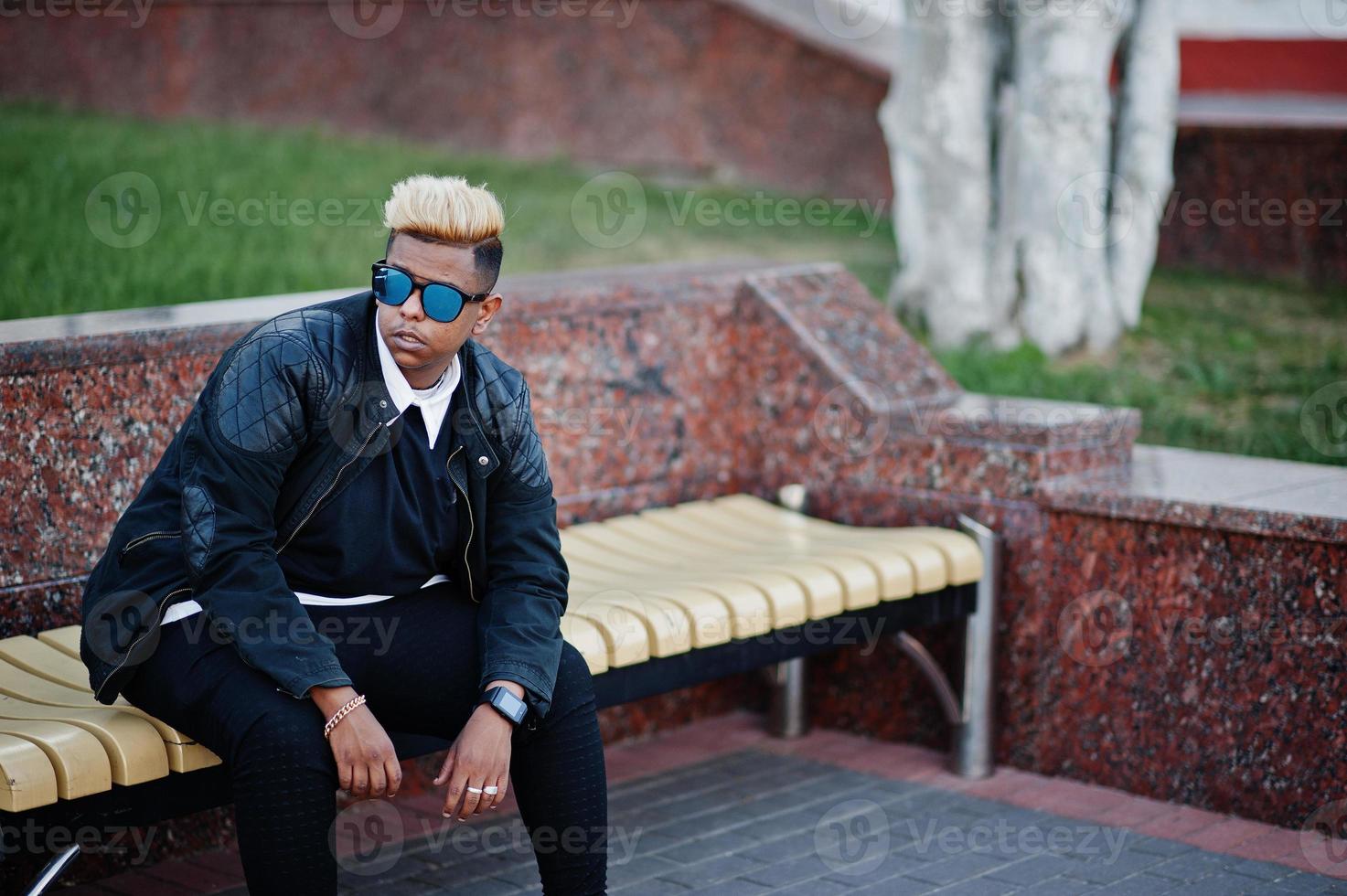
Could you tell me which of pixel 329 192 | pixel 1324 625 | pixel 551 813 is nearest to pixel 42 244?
pixel 329 192

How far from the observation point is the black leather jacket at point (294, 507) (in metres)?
3.13

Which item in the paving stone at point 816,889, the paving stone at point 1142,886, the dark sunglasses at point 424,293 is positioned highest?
the dark sunglasses at point 424,293

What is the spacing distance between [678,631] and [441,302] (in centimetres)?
108

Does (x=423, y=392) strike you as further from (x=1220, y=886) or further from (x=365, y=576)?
(x=1220, y=886)

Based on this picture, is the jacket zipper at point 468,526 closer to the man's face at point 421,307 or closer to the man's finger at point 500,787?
the man's face at point 421,307

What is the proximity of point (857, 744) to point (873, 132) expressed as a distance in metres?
7.05

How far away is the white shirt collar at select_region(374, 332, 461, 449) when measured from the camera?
337 centimetres

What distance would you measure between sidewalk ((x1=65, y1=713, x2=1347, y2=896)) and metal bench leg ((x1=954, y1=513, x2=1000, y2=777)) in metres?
0.08

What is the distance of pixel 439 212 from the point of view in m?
3.30

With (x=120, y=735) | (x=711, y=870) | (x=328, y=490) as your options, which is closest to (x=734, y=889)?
(x=711, y=870)

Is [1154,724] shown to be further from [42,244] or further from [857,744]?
[42,244]

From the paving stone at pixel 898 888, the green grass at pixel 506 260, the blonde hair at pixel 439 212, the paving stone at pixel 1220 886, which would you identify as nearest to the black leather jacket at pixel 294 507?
the blonde hair at pixel 439 212

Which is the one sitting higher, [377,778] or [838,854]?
[377,778]

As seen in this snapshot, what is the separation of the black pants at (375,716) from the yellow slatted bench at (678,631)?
0.12 meters
